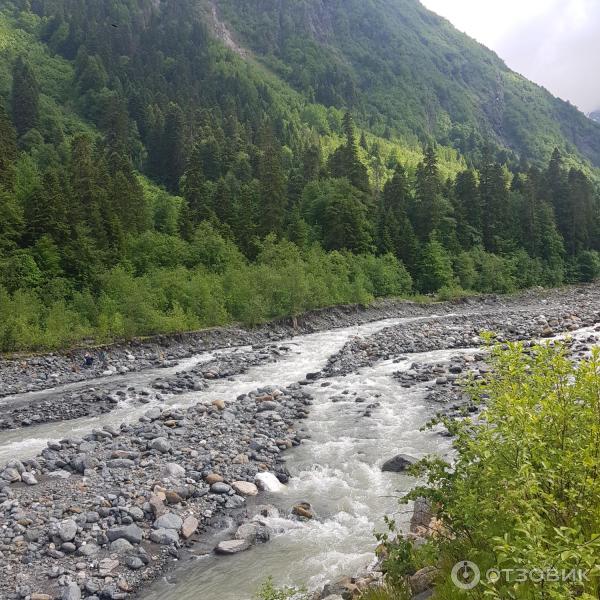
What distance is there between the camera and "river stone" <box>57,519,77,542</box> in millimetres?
9398

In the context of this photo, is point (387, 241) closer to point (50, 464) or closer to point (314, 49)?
point (50, 464)

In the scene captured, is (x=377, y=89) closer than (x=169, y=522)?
No

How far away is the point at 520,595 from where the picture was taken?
12.7 feet

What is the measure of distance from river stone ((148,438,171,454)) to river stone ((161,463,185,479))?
1.15 meters

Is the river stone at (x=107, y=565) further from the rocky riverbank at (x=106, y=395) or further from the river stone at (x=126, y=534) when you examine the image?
the rocky riverbank at (x=106, y=395)

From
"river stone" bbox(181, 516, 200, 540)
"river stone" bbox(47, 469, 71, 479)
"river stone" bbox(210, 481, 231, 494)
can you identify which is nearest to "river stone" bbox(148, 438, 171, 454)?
"river stone" bbox(47, 469, 71, 479)

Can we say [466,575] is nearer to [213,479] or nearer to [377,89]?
[213,479]

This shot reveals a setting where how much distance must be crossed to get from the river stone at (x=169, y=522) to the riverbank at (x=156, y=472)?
0.07 feet

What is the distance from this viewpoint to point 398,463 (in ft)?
42.4

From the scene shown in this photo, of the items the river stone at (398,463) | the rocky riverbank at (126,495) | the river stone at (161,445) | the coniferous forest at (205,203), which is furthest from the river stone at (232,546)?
the coniferous forest at (205,203)

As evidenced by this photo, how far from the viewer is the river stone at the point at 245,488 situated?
38.7ft

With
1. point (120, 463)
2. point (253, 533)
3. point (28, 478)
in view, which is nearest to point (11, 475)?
point (28, 478)

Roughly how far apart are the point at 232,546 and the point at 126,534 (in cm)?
214

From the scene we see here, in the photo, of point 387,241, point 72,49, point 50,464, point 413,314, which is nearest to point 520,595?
point 50,464
